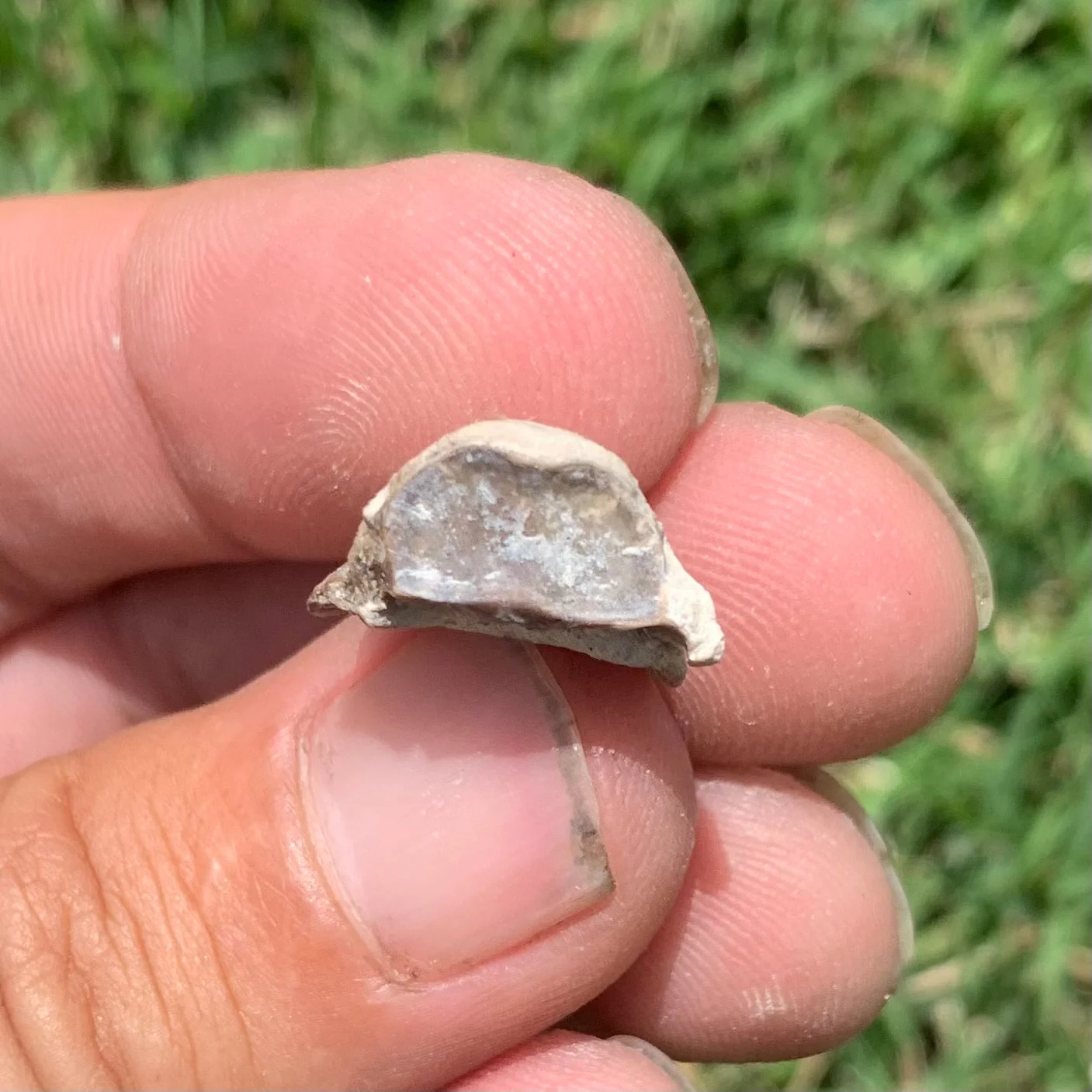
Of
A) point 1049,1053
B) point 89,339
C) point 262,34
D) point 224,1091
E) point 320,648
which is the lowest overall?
point 1049,1053

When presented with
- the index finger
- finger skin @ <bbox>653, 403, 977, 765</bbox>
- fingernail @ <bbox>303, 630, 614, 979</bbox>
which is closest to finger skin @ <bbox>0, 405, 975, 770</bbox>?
finger skin @ <bbox>653, 403, 977, 765</bbox>

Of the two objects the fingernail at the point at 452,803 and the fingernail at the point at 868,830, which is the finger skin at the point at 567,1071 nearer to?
the fingernail at the point at 452,803

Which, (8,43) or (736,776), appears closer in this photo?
(736,776)

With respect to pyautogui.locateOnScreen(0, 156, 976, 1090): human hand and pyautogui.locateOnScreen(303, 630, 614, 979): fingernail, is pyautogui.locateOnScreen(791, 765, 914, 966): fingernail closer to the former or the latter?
pyautogui.locateOnScreen(0, 156, 976, 1090): human hand

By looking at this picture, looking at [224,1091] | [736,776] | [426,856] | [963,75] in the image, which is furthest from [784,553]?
[963,75]

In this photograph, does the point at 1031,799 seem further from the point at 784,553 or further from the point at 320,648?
the point at 320,648

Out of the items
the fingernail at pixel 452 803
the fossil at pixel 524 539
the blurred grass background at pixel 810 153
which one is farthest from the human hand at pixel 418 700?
the blurred grass background at pixel 810 153
